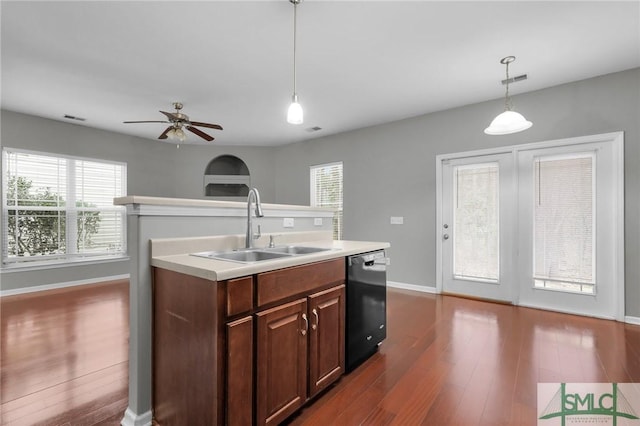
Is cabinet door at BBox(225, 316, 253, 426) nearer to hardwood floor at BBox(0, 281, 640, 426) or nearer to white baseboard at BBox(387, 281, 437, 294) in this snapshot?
hardwood floor at BBox(0, 281, 640, 426)

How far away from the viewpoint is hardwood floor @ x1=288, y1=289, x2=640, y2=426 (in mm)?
Answer: 1675

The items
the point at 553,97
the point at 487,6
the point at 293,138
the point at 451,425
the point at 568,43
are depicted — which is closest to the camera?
the point at 451,425

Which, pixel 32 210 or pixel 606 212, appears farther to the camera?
pixel 32 210

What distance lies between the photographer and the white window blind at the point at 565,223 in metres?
3.24

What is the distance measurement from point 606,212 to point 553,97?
56.7 inches

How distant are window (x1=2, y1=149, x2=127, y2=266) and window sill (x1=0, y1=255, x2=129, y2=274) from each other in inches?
2.2

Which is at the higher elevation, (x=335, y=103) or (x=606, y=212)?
(x=335, y=103)

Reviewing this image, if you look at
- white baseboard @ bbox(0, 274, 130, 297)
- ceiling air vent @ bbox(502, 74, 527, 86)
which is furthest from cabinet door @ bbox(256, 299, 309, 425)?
white baseboard @ bbox(0, 274, 130, 297)

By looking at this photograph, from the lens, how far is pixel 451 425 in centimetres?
158

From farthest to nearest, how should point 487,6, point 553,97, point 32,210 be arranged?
point 32,210 < point 553,97 < point 487,6

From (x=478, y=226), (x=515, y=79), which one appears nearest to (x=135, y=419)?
(x=478, y=226)

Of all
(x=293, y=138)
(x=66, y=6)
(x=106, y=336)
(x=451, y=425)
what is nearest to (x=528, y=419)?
(x=451, y=425)

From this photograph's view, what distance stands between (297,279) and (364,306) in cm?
83

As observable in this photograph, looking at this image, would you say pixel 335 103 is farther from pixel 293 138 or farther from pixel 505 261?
pixel 505 261
